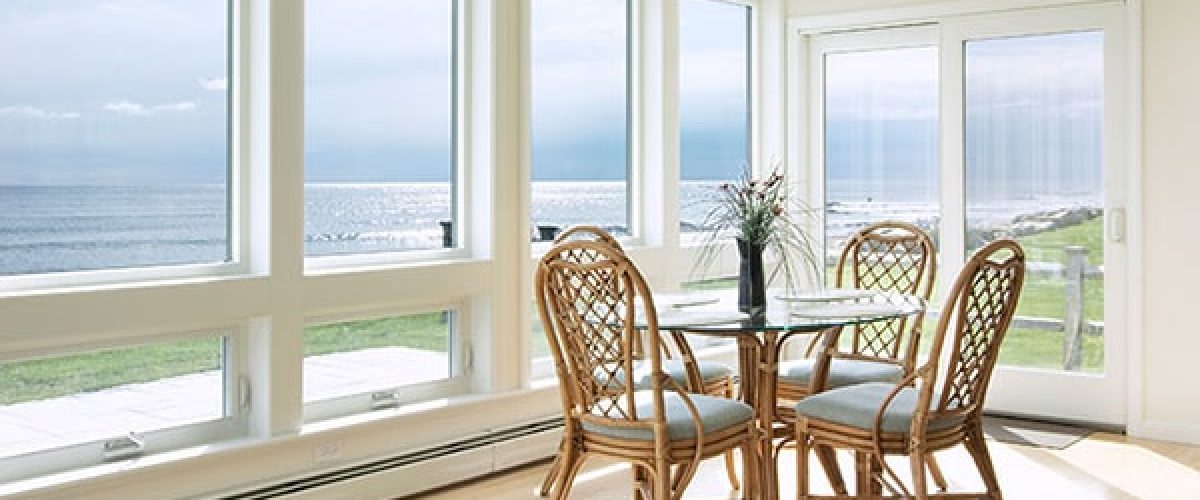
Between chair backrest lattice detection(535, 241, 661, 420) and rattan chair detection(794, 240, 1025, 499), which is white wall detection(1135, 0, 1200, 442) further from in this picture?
chair backrest lattice detection(535, 241, 661, 420)

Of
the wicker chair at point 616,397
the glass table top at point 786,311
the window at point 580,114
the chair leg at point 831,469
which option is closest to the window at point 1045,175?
the glass table top at point 786,311

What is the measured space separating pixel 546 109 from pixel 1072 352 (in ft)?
9.41

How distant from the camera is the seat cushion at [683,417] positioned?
3412mm

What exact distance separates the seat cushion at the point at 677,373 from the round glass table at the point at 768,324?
0.71 feet

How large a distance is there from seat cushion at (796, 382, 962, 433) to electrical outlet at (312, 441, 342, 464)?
5.43 feet

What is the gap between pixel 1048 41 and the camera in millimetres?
5727

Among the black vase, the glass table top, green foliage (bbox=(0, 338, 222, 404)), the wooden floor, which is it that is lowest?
the wooden floor

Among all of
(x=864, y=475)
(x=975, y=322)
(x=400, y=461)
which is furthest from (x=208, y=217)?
(x=975, y=322)

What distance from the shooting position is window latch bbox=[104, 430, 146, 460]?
3578 millimetres

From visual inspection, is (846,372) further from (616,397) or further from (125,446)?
(125,446)

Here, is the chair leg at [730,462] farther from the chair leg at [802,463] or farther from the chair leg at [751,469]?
the chair leg at [751,469]

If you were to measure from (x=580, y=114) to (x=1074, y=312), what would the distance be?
264 cm

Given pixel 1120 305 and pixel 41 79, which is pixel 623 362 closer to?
pixel 41 79

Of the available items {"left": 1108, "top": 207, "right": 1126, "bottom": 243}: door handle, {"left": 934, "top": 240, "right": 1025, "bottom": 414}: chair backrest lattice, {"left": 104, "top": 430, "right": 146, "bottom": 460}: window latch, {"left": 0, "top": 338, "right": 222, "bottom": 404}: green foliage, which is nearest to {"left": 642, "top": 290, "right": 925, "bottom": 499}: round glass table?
{"left": 934, "top": 240, "right": 1025, "bottom": 414}: chair backrest lattice
